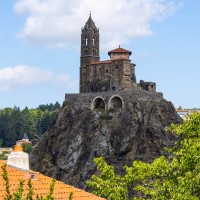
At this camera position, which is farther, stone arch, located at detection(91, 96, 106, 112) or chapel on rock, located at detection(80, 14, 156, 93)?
chapel on rock, located at detection(80, 14, 156, 93)

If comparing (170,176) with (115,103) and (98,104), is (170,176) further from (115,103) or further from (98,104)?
(98,104)

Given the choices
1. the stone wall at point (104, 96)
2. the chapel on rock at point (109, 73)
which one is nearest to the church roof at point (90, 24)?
→ the chapel on rock at point (109, 73)

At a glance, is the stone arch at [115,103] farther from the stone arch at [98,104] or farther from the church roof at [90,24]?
the church roof at [90,24]

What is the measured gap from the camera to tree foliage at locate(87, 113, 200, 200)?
44.9 ft

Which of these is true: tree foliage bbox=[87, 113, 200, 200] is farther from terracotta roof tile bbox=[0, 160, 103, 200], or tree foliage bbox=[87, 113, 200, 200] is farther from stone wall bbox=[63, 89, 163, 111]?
stone wall bbox=[63, 89, 163, 111]

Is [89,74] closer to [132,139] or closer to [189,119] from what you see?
[132,139]

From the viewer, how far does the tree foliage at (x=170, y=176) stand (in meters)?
13.7

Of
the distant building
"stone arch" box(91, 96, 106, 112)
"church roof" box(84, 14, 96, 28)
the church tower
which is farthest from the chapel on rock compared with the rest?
the distant building

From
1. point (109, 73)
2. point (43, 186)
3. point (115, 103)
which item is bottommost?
point (43, 186)

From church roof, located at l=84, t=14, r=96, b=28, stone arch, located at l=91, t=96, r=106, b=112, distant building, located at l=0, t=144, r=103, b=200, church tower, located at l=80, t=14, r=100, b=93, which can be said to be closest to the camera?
distant building, located at l=0, t=144, r=103, b=200

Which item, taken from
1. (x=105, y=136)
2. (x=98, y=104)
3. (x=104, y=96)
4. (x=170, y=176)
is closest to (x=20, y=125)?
(x=98, y=104)

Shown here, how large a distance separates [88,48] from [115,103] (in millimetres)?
16430

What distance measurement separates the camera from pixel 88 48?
3780 inches

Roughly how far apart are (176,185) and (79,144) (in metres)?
68.5
